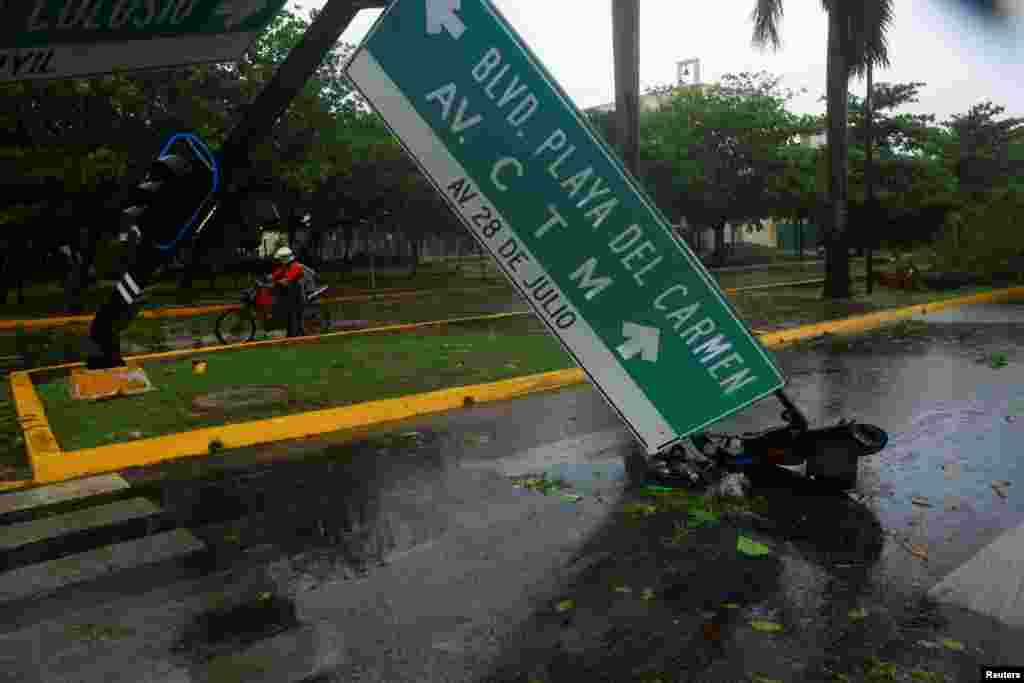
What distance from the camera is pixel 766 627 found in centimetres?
389

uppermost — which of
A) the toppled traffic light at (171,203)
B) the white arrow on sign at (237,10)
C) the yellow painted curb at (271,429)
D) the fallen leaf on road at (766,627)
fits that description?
the white arrow on sign at (237,10)

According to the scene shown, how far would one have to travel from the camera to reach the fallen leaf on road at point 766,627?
152 inches

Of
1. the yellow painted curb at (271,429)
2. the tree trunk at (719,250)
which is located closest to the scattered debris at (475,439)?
the yellow painted curb at (271,429)

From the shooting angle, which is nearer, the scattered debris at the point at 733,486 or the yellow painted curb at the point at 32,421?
the scattered debris at the point at 733,486

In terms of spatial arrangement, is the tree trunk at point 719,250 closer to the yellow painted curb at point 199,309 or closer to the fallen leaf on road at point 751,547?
the yellow painted curb at point 199,309

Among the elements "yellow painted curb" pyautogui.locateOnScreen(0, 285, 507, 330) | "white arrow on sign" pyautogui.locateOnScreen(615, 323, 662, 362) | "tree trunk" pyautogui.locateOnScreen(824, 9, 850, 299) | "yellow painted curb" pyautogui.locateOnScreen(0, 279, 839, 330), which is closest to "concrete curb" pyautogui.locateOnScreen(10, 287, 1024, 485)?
"white arrow on sign" pyautogui.locateOnScreen(615, 323, 662, 362)

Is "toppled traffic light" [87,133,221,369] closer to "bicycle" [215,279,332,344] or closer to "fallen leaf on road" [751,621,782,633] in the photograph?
"bicycle" [215,279,332,344]

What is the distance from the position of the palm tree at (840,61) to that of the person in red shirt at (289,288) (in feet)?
42.8

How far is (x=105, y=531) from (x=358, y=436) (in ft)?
9.39

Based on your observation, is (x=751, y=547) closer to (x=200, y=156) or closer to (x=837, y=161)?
(x=200, y=156)

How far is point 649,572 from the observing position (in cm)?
455

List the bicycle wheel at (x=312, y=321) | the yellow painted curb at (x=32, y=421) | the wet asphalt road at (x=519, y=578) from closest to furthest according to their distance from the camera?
1. the wet asphalt road at (x=519, y=578)
2. the yellow painted curb at (x=32, y=421)
3. the bicycle wheel at (x=312, y=321)

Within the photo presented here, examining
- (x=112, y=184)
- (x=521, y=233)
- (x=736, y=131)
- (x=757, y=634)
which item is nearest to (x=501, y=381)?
(x=521, y=233)

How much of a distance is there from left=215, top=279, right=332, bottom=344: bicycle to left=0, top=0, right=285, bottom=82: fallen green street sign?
869cm
